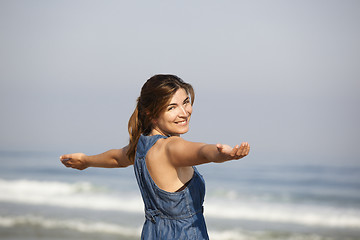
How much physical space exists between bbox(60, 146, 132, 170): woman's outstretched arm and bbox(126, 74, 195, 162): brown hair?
344 millimetres

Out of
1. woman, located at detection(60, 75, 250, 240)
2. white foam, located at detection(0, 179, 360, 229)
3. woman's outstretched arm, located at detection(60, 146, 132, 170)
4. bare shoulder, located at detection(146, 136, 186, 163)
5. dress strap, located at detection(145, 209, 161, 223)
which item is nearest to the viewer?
bare shoulder, located at detection(146, 136, 186, 163)

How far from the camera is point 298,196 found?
41.2 feet

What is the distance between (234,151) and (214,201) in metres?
9.32

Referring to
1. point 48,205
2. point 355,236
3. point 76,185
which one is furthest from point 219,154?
point 76,185

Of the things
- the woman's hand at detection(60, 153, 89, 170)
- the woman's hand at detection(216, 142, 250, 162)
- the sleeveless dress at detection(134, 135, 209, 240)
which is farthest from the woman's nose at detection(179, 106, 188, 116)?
the woman's hand at detection(60, 153, 89, 170)

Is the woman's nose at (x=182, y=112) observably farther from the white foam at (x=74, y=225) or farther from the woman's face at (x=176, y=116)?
the white foam at (x=74, y=225)

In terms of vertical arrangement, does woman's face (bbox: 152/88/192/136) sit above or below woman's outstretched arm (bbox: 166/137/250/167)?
above

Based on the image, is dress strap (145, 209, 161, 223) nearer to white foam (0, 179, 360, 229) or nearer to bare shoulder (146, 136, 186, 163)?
bare shoulder (146, 136, 186, 163)

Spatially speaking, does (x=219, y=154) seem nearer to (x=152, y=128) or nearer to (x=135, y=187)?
(x=152, y=128)

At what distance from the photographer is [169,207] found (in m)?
2.64

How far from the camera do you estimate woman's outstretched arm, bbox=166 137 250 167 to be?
2041mm

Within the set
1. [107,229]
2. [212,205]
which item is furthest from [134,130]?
[212,205]

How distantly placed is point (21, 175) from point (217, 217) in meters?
6.99

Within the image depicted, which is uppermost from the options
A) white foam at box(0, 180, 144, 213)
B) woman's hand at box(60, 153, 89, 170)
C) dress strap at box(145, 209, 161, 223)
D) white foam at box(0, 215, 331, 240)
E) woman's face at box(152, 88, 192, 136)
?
white foam at box(0, 180, 144, 213)
